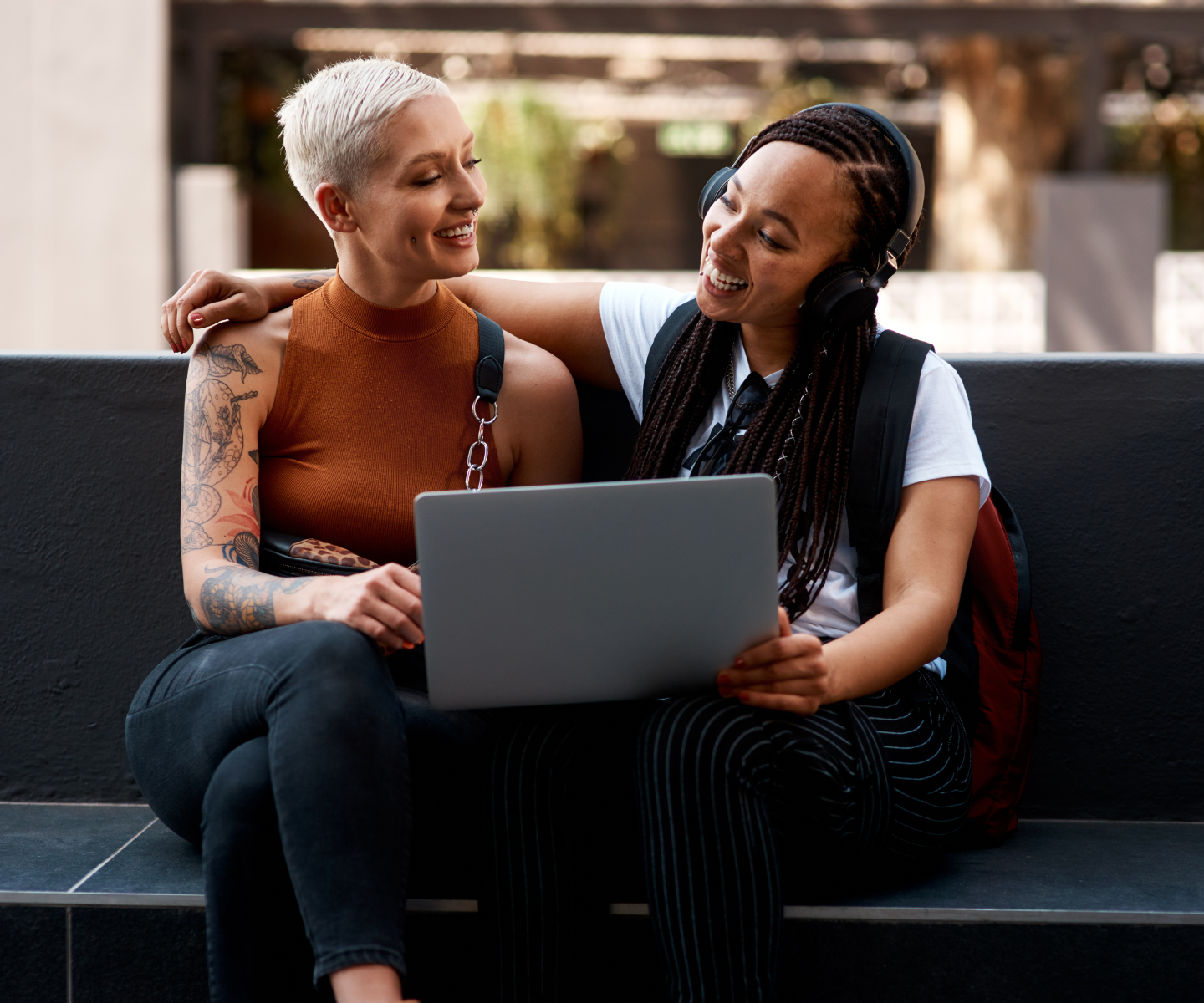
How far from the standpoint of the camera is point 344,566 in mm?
1955

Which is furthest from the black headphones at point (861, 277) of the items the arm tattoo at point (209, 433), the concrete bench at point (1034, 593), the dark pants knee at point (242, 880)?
the dark pants knee at point (242, 880)

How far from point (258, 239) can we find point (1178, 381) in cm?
932

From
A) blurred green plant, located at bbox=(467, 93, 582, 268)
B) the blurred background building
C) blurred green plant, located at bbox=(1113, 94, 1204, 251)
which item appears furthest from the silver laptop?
blurred green plant, located at bbox=(1113, 94, 1204, 251)

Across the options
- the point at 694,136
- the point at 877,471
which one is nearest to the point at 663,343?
the point at 877,471

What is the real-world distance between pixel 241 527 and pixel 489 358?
51cm

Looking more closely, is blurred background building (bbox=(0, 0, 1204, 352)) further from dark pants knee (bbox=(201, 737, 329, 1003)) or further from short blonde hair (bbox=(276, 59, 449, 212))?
dark pants knee (bbox=(201, 737, 329, 1003))

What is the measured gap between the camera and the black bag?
1954mm

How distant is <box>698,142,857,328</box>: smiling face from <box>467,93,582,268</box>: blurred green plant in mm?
7254

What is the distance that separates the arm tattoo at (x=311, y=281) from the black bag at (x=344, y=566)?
279mm

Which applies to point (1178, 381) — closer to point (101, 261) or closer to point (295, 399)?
point (295, 399)

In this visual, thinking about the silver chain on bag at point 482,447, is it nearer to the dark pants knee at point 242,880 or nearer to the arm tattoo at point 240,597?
the arm tattoo at point 240,597

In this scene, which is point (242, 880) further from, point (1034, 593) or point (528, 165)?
point (528, 165)

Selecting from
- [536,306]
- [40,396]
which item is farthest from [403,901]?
[40,396]

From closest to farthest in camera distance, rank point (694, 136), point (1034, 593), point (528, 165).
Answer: point (1034, 593) < point (528, 165) < point (694, 136)
